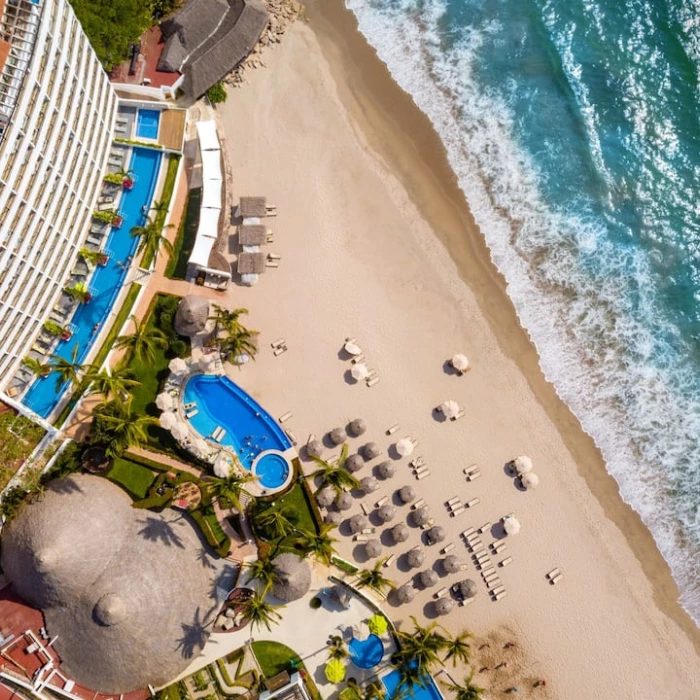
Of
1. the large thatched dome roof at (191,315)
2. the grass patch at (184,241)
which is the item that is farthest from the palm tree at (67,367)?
the grass patch at (184,241)

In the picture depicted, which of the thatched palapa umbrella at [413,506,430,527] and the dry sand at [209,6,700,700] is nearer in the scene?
the thatched palapa umbrella at [413,506,430,527]

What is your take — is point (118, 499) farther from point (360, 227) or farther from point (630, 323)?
point (630, 323)

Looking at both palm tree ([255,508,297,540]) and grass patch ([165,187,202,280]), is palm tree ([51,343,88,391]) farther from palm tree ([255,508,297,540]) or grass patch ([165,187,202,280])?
palm tree ([255,508,297,540])

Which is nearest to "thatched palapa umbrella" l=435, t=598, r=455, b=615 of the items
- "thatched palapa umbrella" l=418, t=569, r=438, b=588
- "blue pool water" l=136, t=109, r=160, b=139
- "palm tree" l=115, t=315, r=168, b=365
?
"thatched palapa umbrella" l=418, t=569, r=438, b=588

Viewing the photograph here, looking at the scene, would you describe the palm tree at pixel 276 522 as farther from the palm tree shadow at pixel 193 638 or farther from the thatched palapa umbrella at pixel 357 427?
the thatched palapa umbrella at pixel 357 427

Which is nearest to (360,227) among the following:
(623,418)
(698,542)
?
(623,418)

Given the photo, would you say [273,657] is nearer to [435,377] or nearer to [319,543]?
[319,543]
